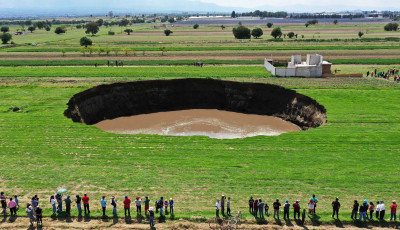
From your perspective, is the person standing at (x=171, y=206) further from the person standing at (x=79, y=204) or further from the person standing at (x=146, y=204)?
the person standing at (x=79, y=204)

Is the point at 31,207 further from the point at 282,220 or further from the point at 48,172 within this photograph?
the point at 282,220

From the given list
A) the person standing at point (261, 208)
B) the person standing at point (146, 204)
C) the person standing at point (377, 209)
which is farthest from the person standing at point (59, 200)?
the person standing at point (377, 209)

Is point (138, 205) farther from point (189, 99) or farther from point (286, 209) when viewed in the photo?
point (189, 99)

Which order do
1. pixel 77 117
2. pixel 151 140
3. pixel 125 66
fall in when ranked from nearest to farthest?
pixel 151 140
pixel 77 117
pixel 125 66

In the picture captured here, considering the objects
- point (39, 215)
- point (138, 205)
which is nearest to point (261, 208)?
point (138, 205)

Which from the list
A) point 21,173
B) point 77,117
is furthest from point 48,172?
point 77,117

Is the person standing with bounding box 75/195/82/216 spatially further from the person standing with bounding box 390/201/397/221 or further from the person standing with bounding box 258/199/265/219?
the person standing with bounding box 390/201/397/221
